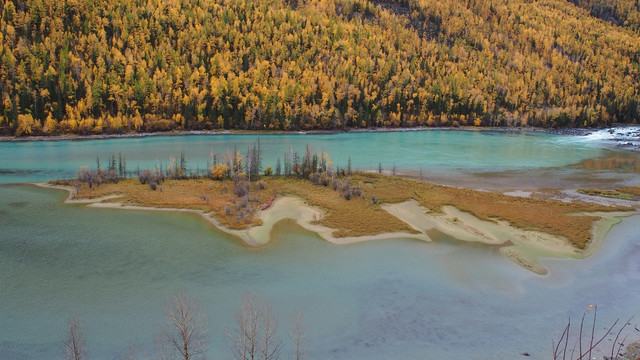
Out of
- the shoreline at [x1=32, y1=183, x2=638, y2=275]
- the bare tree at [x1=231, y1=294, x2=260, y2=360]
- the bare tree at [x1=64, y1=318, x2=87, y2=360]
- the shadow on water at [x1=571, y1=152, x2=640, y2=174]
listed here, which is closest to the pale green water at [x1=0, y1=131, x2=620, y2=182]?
the shadow on water at [x1=571, y1=152, x2=640, y2=174]

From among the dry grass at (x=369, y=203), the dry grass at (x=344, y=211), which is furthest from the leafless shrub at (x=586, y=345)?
the dry grass at (x=344, y=211)

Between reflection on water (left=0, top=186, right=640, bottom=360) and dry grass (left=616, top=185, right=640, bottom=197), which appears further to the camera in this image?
dry grass (left=616, top=185, right=640, bottom=197)

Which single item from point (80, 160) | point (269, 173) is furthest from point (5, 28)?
point (269, 173)

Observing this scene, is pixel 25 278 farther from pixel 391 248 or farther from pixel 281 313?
pixel 391 248

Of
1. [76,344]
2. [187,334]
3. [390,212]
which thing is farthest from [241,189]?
[76,344]

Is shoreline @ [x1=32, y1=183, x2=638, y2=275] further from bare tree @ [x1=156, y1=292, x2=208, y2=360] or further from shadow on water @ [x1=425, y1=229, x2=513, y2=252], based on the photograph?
bare tree @ [x1=156, y1=292, x2=208, y2=360]

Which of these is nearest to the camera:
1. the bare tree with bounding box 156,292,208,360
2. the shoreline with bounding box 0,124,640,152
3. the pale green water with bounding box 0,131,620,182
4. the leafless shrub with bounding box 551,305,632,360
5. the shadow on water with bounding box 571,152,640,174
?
the bare tree with bounding box 156,292,208,360
